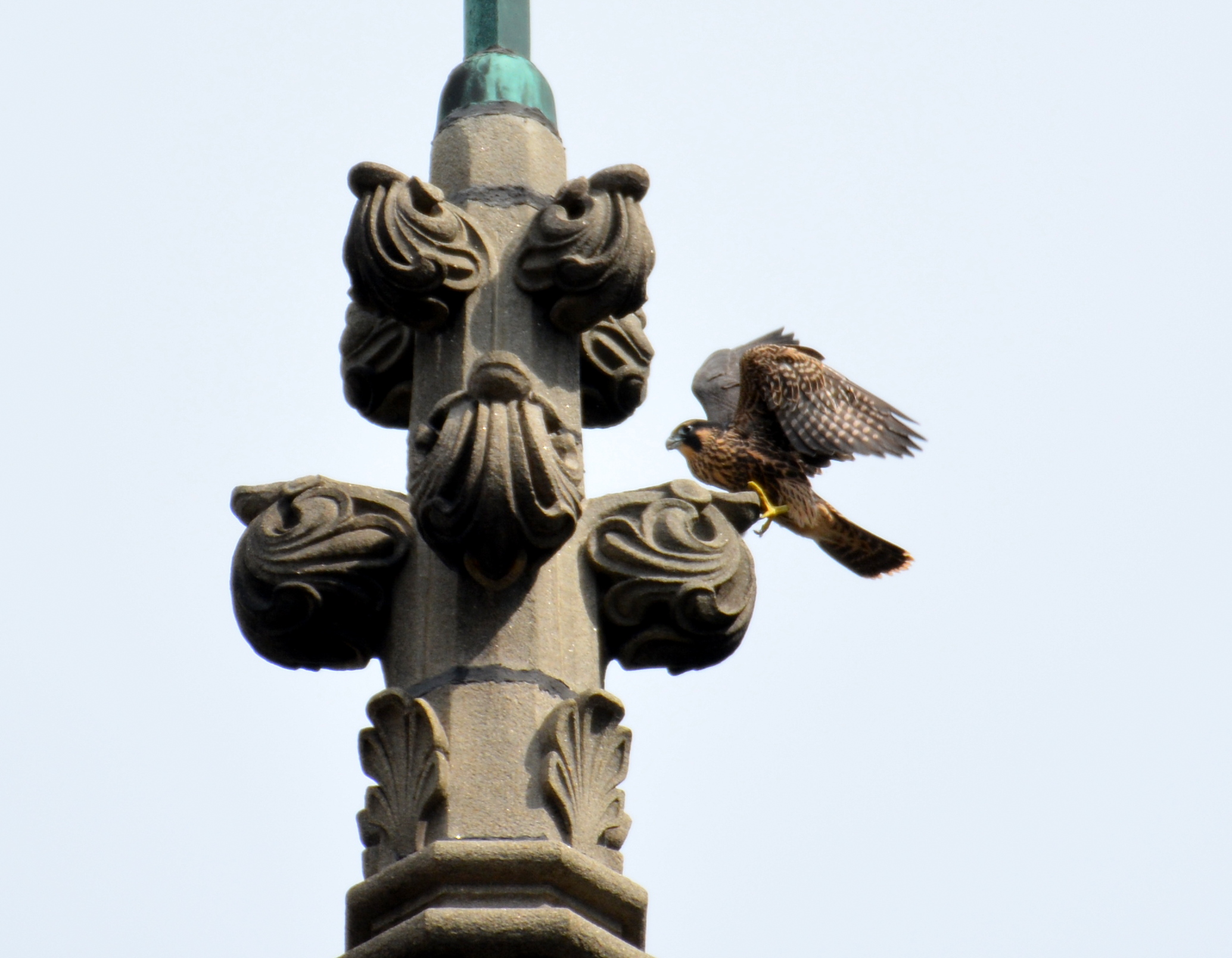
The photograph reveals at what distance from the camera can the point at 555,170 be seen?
219 inches

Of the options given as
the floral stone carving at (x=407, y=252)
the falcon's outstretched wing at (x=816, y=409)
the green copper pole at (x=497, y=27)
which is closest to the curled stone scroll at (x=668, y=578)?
the floral stone carving at (x=407, y=252)

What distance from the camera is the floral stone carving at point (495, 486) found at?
4531mm

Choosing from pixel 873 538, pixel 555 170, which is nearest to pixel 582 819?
pixel 555 170

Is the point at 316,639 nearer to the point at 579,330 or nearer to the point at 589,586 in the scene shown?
the point at 589,586

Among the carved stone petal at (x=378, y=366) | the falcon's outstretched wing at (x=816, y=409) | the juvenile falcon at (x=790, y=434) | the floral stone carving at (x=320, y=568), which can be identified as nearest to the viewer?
the floral stone carving at (x=320, y=568)

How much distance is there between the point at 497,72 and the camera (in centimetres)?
576

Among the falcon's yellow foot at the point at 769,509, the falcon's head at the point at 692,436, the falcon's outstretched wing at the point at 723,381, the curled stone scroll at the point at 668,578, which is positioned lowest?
the curled stone scroll at the point at 668,578

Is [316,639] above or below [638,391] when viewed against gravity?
below

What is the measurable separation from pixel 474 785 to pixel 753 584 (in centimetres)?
80

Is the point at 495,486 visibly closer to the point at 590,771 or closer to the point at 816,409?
the point at 590,771

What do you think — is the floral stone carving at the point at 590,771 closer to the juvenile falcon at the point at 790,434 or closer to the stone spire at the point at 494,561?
the stone spire at the point at 494,561

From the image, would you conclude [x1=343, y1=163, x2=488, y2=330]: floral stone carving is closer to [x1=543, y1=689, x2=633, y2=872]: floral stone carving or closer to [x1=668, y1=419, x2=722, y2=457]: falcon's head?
[x1=543, y1=689, x2=633, y2=872]: floral stone carving

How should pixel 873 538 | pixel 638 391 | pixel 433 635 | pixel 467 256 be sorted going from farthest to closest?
pixel 873 538 < pixel 638 391 < pixel 467 256 < pixel 433 635

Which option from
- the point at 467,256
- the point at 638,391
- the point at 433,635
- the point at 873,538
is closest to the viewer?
the point at 433,635
